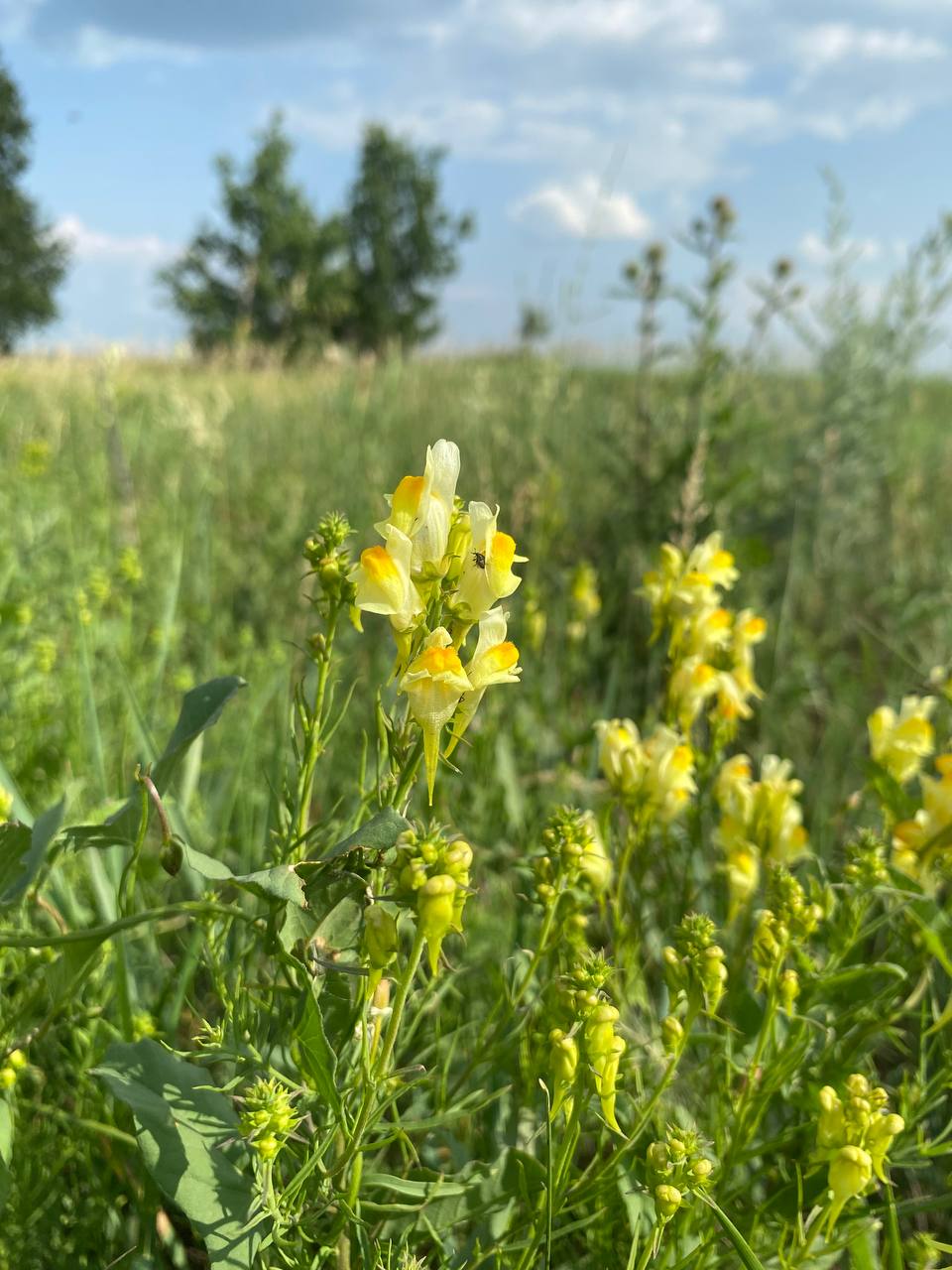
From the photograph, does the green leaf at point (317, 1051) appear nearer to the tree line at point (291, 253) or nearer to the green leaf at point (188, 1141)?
the green leaf at point (188, 1141)

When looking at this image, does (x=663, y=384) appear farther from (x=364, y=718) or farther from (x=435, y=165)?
(x=435, y=165)

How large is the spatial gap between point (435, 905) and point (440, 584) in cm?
29

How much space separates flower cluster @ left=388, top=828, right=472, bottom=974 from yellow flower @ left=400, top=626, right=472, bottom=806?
7 centimetres

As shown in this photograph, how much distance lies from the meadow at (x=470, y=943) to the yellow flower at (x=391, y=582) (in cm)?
2

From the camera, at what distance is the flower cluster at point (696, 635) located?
145 cm

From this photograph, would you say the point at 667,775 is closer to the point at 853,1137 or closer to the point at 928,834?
the point at 928,834

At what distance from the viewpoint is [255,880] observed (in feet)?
2.31

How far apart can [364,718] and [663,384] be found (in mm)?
2145

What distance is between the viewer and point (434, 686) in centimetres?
75

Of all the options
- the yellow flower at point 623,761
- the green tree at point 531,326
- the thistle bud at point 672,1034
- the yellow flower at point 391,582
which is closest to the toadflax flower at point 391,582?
the yellow flower at point 391,582

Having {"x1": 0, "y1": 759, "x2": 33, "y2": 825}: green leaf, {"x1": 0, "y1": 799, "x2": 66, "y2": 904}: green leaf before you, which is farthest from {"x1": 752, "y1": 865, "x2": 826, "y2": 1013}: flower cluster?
{"x1": 0, "y1": 759, "x2": 33, "y2": 825}: green leaf

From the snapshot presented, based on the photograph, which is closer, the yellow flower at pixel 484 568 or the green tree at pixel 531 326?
A: the yellow flower at pixel 484 568

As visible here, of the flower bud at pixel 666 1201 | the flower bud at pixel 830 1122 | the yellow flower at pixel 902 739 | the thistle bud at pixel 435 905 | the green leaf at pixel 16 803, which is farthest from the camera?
the yellow flower at pixel 902 739

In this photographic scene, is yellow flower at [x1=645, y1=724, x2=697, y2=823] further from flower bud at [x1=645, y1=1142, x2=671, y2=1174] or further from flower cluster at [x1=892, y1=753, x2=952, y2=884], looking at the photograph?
flower bud at [x1=645, y1=1142, x2=671, y2=1174]
